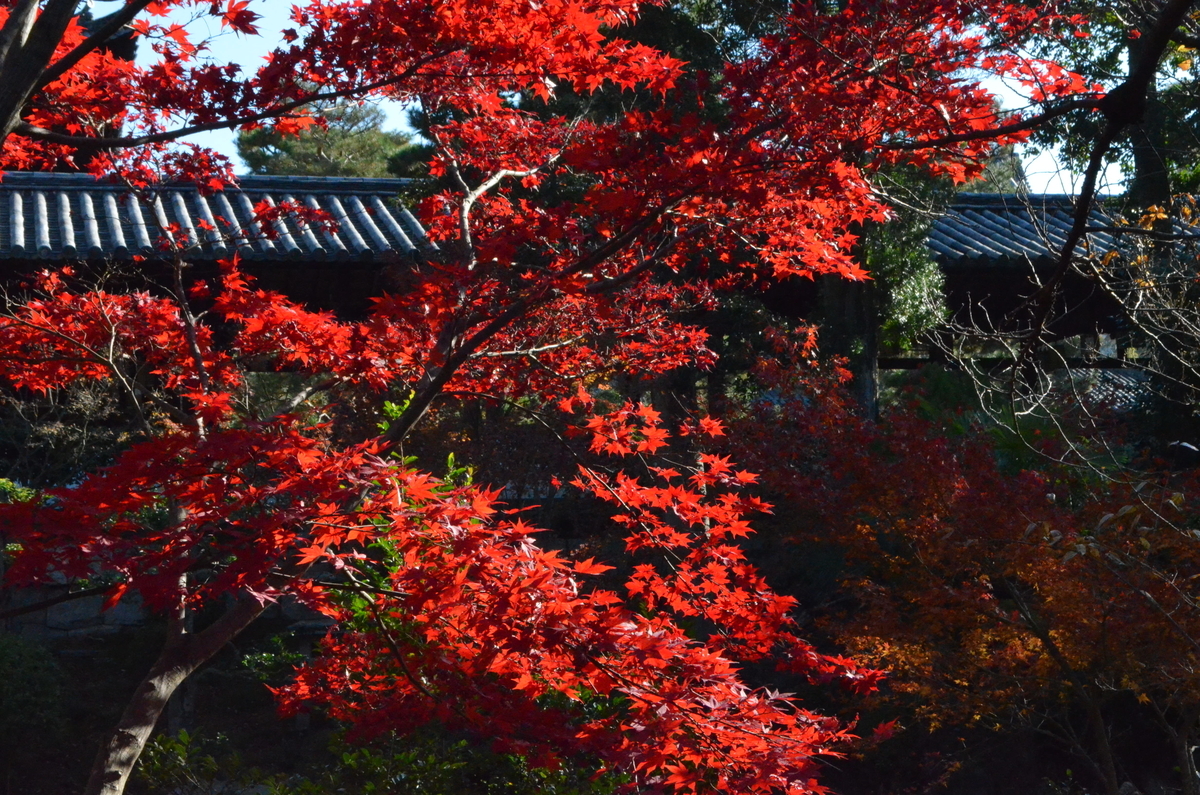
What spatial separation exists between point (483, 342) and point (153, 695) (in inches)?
68.7

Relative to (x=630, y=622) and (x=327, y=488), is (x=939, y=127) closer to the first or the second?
(x=630, y=622)

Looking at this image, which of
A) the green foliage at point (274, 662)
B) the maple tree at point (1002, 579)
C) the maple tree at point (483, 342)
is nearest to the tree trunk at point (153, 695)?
the maple tree at point (483, 342)

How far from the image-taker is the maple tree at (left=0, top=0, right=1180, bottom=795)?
2803 millimetres

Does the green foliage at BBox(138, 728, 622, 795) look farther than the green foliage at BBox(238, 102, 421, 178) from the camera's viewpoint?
No

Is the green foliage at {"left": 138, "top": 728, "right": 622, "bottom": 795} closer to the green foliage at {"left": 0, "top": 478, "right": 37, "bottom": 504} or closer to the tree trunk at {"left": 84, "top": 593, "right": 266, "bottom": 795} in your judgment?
the tree trunk at {"left": 84, "top": 593, "right": 266, "bottom": 795}

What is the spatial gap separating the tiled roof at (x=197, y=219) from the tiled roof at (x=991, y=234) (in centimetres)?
479

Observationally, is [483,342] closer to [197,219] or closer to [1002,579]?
[1002,579]

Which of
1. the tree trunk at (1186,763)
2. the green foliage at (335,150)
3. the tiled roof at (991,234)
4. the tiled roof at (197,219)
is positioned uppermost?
the green foliage at (335,150)

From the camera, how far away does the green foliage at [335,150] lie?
64.8ft

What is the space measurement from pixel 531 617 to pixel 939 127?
2398 millimetres

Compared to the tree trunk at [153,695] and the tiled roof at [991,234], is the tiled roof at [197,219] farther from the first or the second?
the tiled roof at [991,234]

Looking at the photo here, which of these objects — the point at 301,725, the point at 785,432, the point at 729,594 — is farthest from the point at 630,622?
the point at 301,725

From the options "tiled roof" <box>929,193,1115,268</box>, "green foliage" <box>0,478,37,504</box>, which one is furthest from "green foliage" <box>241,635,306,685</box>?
"tiled roof" <box>929,193,1115,268</box>

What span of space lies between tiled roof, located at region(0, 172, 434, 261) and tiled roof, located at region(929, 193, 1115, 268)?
4.79m
